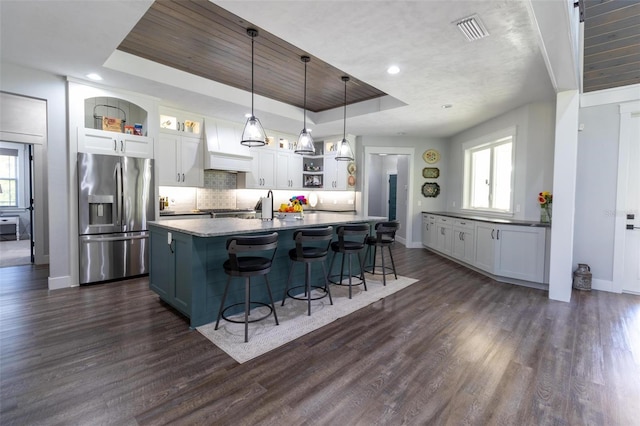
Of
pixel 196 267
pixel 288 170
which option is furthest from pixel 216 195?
pixel 196 267

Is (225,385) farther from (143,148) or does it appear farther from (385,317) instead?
(143,148)

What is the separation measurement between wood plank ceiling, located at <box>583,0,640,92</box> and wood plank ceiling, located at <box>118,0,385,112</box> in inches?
101

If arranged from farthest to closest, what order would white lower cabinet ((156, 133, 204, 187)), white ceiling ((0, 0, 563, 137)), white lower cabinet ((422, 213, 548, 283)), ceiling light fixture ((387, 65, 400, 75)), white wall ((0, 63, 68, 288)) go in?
1. white lower cabinet ((156, 133, 204, 187))
2. white lower cabinet ((422, 213, 548, 283))
3. white wall ((0, 63, 68, 288))
4. ceiling light fixture ((387, 65, 400, 75))
5. white ceiling ((0, 0, 563, 137))

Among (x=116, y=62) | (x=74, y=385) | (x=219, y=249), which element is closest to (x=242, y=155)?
(x=116, y=62)

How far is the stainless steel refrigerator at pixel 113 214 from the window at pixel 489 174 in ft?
19.1

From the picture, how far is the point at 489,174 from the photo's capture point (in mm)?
5789

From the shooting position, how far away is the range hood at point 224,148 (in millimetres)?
5363

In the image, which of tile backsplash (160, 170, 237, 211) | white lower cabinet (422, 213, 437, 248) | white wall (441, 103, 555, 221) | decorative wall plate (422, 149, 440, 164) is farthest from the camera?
decorative wall plate (422, 149, 440, 164)

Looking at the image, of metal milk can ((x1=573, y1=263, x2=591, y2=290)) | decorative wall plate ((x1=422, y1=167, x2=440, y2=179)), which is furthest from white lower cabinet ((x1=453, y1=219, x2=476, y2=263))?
decorative wall plate ((x1=422, y1=167, x2=440, y2=179))

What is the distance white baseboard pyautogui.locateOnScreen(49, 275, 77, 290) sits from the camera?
12.5ft

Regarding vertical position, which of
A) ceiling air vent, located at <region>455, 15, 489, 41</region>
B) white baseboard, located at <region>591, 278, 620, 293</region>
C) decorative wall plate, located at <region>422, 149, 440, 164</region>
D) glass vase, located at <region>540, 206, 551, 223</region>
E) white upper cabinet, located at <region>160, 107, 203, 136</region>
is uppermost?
ceiling air vent, located at <region>455, 15, 489, 41</region>

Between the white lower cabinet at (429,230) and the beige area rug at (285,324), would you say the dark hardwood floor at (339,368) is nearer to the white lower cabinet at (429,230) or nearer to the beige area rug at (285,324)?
the beige area rug at (285,324)

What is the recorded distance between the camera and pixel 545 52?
273cm

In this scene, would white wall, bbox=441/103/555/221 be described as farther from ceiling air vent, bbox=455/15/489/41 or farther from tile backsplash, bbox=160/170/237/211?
tile backsplash, bbox=160/170/237/211
